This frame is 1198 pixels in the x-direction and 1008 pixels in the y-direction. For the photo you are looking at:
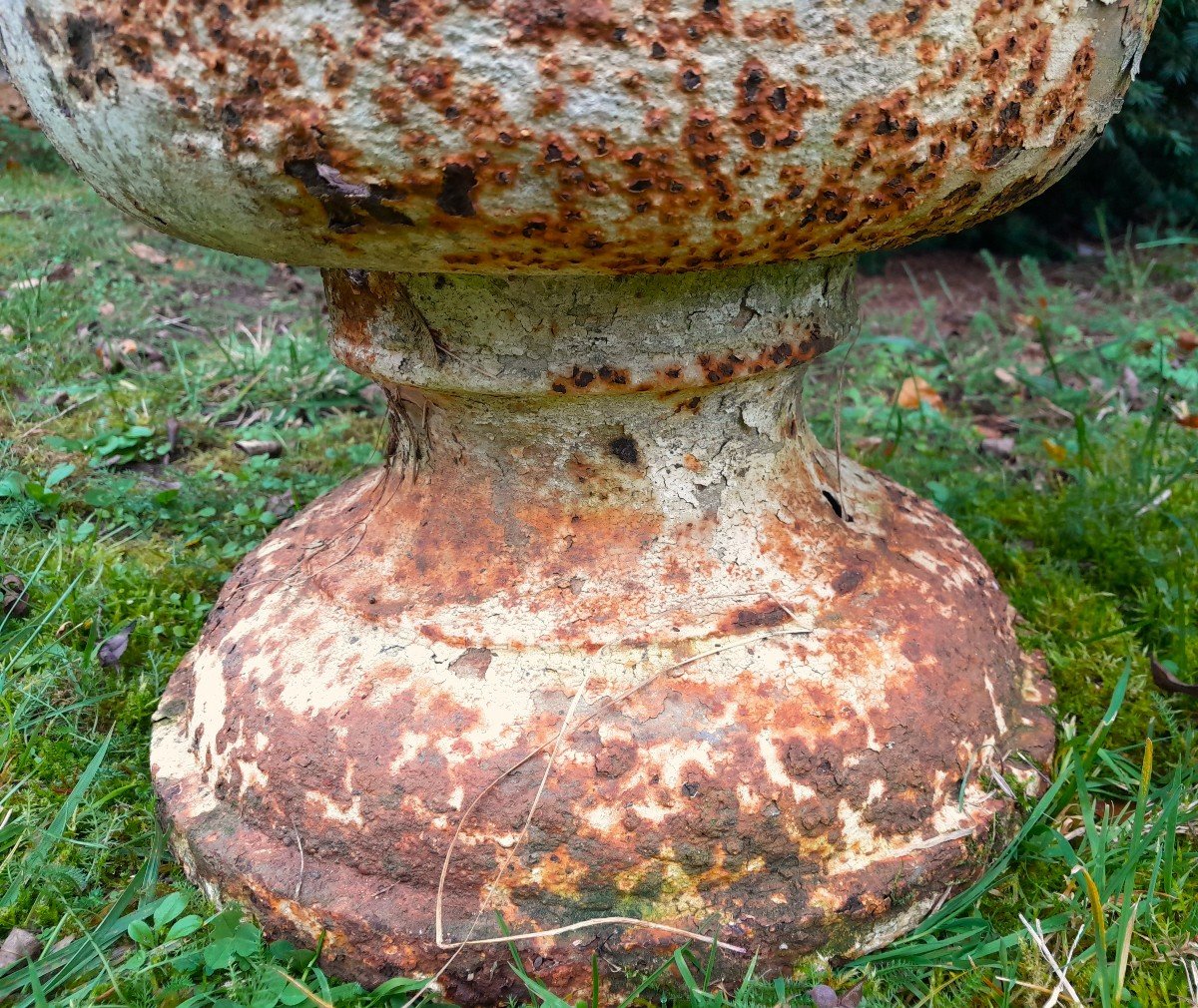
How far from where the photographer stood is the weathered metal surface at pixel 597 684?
1335 millimetres

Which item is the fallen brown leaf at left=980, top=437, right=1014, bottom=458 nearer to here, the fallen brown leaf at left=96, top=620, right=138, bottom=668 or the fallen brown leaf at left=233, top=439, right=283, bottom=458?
the fallen brown leaf at left=233, top=439, right=283, bottom=458

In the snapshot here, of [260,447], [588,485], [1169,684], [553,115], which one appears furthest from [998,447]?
[553,115]

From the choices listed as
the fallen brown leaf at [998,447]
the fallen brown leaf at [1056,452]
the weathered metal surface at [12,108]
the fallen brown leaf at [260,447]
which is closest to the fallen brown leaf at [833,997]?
the fallen brown leaf at [1056,452]

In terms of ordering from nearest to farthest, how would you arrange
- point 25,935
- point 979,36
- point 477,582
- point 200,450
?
1. point 979,36
2. point 25,935
3. point 477,582
4. point 200,450

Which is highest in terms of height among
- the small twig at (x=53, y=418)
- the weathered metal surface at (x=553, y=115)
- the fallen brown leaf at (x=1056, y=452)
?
the weathered metal surface at (x=553, y=115)

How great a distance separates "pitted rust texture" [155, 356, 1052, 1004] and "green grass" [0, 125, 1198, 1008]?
0.09 metres

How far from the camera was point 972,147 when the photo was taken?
1.18m

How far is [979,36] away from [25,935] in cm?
159

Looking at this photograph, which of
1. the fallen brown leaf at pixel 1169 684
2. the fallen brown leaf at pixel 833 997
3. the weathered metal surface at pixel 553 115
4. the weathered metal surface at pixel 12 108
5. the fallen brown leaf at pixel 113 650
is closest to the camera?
the weathered metal surface at pixel 553 115

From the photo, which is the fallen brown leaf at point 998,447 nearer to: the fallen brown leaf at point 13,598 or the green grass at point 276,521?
the green grass at point 276,521

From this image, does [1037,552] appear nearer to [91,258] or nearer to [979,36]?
[979,36]

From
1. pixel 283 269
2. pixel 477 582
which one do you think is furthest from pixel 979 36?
pixel 283 269

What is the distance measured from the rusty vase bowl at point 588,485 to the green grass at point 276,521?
9 centimetres

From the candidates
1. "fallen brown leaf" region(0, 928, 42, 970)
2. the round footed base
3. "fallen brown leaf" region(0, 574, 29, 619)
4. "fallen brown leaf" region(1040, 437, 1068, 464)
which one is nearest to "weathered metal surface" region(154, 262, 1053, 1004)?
the round footed base
